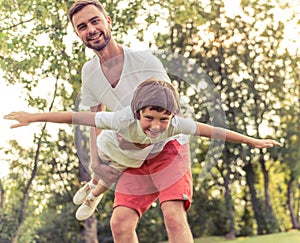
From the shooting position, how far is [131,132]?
335 cm

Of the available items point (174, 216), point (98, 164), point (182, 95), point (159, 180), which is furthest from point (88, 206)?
point (182, 95)

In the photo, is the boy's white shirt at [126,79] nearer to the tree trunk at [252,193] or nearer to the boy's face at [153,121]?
the boy's face at [153,121]

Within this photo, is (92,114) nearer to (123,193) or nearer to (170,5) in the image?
(123,193)

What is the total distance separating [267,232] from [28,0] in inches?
390

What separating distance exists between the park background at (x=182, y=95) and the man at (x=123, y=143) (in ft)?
17.1

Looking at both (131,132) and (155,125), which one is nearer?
(155,125)

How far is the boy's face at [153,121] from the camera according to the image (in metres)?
3.21

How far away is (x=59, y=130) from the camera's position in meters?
12.5

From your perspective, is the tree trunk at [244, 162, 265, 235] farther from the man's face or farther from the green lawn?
the man's face

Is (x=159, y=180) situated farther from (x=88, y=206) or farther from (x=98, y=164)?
(x=88, y=206)

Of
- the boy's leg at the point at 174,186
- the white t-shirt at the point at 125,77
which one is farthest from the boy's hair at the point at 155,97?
the boy's leg at the point at 174,186

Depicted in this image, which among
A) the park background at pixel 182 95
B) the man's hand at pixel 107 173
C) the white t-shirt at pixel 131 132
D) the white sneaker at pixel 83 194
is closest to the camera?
the white t-shirt at pixel 131 132

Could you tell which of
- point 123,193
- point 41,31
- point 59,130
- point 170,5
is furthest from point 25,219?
point 123,193

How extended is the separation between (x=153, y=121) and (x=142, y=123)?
6cm
